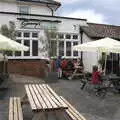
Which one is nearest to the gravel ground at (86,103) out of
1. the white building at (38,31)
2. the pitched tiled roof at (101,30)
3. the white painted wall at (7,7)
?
the white building at (38,31)

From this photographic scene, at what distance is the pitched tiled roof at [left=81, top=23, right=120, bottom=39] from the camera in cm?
2305

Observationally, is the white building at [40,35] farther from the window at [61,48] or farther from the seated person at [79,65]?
the seated person at [79,65]

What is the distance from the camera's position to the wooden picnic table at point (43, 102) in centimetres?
658

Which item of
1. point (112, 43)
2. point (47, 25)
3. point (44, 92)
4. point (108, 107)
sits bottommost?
point (108, 107)

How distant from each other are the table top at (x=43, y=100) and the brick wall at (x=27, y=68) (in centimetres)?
1166

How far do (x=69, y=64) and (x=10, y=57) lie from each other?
4036 millimetres

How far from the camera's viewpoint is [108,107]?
1091 centimetres

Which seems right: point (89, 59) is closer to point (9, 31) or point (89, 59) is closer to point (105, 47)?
point (9, 31)

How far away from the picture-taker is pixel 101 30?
24234 mm

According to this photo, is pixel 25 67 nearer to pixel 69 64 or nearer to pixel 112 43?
pixel 69 64

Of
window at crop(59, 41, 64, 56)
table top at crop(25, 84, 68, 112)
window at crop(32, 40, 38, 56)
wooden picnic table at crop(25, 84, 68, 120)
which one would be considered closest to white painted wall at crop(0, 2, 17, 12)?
window at crop(32, 40, 38, 56)

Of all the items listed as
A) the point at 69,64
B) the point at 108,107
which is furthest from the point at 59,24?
the point at 108,107

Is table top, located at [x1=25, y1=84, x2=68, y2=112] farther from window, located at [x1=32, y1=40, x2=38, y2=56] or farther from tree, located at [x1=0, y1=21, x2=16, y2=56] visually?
window, located at [x1=32, y1=40, x2=38, y2=56]

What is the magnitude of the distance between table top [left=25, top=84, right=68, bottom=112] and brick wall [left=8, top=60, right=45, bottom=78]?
11660 millimetres
